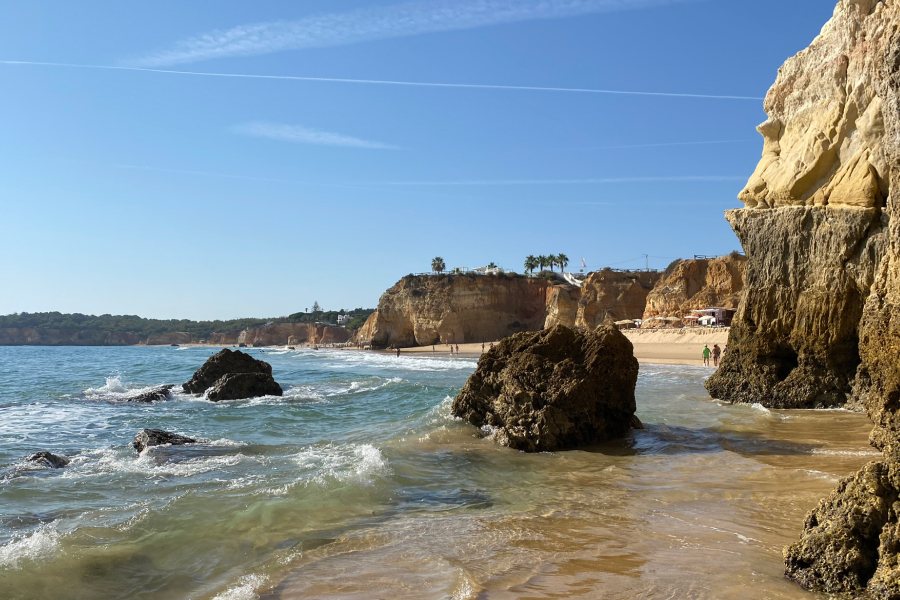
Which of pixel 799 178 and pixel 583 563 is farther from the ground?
pixel 799 178

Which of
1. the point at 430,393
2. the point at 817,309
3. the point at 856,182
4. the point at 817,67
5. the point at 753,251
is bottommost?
the point at 430,393

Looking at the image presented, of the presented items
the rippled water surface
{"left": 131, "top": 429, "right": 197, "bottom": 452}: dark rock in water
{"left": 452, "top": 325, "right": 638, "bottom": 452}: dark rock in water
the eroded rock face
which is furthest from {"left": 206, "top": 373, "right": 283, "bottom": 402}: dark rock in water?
the eroded rock face

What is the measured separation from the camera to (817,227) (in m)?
15.1

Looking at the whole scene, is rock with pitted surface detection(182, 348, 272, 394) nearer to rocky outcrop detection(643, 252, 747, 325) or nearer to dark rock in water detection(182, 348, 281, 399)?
dark rock in water detection(182, 348, 281, 399)

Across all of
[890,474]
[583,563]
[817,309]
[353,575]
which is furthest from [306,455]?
[817,309]

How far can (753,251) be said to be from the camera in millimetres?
16812

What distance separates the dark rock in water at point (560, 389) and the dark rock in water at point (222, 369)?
558 inches

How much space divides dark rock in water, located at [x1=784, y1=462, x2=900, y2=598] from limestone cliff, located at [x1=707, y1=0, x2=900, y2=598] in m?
6.06

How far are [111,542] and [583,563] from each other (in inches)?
181

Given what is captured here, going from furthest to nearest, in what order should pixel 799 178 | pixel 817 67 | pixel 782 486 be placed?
pixel 817 67
pixel 799 178
pixel 782 486

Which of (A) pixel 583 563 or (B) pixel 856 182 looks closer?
(A) pixel 583 563

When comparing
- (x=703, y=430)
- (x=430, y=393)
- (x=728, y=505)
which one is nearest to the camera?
Result: (x=728, y=505)

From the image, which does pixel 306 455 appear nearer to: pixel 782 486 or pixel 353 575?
pixel 353 575

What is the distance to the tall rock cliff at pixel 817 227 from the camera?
14.2m
